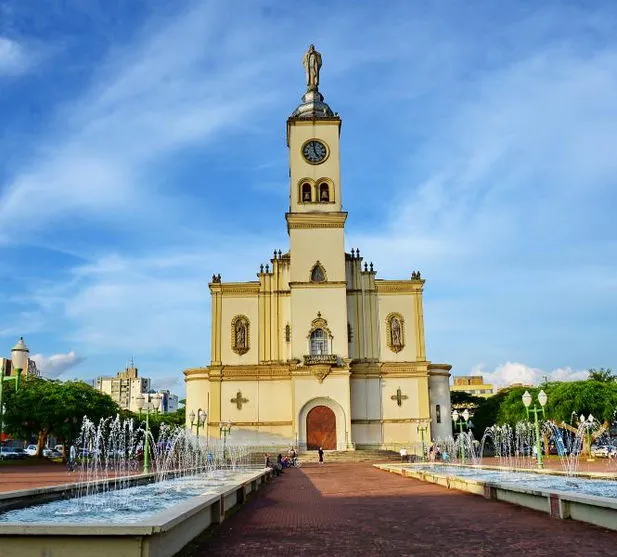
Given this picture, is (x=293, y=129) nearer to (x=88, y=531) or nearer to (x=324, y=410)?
(x=324, y=410)

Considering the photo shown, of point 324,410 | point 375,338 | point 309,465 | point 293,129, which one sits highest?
point 293,129

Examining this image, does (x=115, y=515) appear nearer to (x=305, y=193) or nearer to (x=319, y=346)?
(x=319, y=346)

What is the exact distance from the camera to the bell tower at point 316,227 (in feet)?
146

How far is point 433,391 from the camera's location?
154 feet

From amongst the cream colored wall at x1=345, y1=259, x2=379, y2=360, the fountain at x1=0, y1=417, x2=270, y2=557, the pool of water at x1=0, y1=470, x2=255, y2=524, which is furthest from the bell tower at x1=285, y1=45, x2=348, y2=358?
the pool of water at x1=0, y1=470, x2=255, y2=524

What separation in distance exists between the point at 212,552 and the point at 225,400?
3677cm

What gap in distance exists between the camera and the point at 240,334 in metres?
46.4

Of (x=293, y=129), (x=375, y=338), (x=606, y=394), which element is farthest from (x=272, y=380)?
(x=606, y=394)

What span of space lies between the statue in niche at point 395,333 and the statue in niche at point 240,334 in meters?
9.81

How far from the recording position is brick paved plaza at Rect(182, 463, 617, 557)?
29.6 ft

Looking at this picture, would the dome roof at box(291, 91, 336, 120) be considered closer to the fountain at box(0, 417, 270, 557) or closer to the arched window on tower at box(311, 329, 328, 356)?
the arched window on tower at box(311, 329, 328, 356)

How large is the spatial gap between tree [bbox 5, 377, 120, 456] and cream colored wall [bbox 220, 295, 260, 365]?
918 centimetres

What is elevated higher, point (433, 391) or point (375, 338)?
point (375, 338)

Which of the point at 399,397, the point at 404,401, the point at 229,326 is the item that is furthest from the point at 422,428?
the point at 229,326
